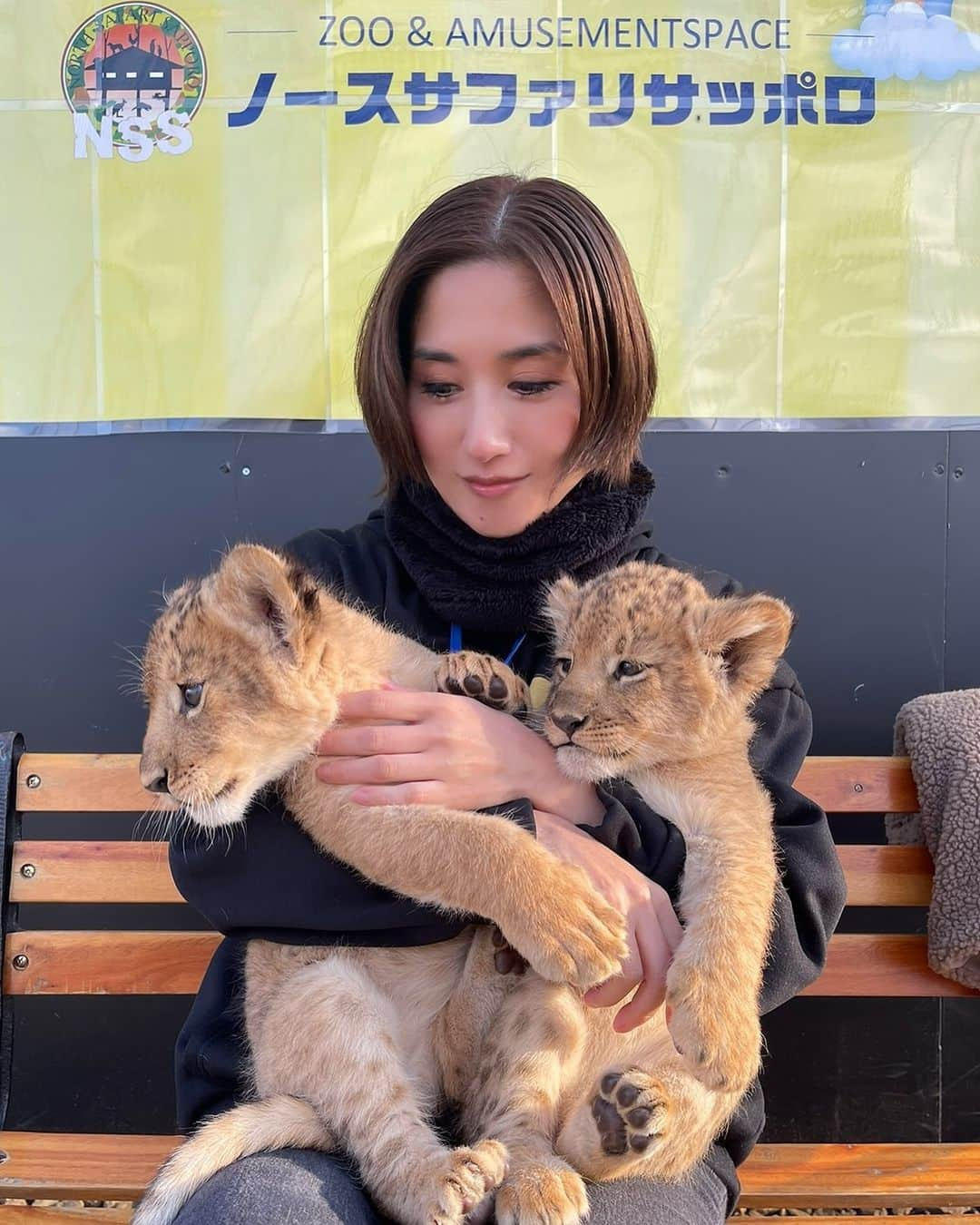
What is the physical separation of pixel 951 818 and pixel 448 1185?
1943 millimetres

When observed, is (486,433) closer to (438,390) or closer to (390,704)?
(438,390)

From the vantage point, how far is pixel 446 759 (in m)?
2.33

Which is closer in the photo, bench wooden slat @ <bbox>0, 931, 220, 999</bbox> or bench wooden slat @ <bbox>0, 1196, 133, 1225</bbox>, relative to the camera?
bench wooden slat @ <bbox>0, 1196, 133, 1225</bbox>

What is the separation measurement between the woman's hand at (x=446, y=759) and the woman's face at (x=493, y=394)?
55 centimetres

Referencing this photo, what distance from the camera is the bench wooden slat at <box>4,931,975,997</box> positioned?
3338 mm

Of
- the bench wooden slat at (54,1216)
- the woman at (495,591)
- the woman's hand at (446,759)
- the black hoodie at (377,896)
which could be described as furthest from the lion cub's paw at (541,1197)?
the bench wooden slat at (54,1216)

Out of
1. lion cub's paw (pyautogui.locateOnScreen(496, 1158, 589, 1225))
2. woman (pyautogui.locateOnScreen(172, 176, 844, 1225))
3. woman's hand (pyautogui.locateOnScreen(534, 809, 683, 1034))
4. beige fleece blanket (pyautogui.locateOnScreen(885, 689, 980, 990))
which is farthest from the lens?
beige fleece blanket (pyautogui.locateOnScreen(885, 689, 980, 990))

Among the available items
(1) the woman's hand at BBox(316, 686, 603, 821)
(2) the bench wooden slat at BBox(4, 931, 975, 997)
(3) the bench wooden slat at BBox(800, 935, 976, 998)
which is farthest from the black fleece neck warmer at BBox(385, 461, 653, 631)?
(3) the bench wooden slat at BBox(800, 935, 976, 998)

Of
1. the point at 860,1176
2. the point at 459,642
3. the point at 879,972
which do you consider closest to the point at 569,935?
the point at 459,642

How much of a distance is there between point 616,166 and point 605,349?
126 centimetres

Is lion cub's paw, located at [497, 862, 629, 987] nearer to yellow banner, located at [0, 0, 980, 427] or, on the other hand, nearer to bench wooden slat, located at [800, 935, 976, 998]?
bench wooden slat, located at [800, 935, 976, 998]

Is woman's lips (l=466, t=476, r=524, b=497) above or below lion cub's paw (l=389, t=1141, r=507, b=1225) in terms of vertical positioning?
above

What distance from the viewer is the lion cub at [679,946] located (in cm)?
204

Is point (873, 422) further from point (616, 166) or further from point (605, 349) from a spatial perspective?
point (605, 349)
